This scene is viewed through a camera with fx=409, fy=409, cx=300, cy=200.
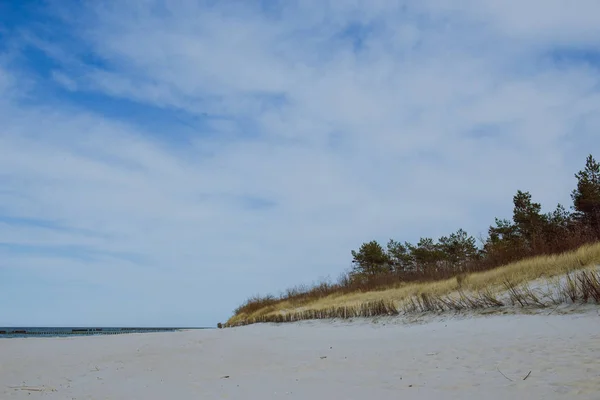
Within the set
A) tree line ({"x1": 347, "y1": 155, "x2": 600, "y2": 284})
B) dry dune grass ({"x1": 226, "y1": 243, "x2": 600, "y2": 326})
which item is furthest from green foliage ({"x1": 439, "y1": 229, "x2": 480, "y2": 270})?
dry dune grass ({"x1": 226, "y1": 243, "x2": 600, "y2": 326})

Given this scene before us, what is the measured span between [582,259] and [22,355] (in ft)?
47.7

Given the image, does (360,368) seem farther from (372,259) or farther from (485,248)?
(372,259)

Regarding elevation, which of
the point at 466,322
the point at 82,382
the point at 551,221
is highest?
the point at 551,221

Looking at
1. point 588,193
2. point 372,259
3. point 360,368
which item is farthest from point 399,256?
point 360,368

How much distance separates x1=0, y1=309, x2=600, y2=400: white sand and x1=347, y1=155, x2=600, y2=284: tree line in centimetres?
837

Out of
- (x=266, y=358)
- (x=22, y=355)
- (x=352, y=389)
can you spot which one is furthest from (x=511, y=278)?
(x=22, y=355)

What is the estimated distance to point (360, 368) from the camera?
562 cm

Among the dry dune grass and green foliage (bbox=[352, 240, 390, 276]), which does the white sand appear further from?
green foliage (bbox=[352, 240, 390, 276])

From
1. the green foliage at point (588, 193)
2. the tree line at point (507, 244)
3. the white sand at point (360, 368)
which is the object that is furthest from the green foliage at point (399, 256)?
the white sand at point (360, 368)

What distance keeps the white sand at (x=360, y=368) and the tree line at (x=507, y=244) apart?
8.37 metres

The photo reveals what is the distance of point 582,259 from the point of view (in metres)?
11.6

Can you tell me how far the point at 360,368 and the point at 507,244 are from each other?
17619 millimetres

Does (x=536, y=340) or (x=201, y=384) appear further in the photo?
(x=536, y=340)

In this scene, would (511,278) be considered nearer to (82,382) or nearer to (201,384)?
(201,384)
